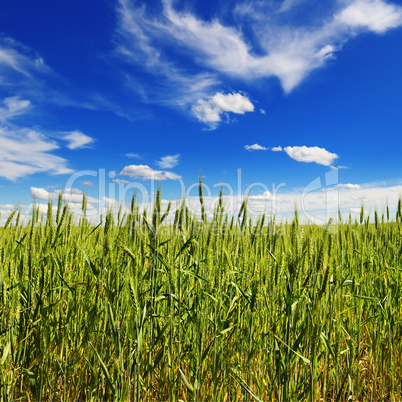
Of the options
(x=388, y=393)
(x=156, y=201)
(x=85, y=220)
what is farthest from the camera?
(x=85, y=220)

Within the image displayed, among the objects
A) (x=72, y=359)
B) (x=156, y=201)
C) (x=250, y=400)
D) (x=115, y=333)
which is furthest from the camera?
(x=72, y=359)

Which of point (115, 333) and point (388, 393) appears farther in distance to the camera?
point (388, 393)

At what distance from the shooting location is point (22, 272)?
188cm

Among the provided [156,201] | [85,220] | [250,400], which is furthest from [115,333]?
[85,220]

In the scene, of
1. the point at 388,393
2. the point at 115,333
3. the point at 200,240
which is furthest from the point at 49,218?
the point at 388,393

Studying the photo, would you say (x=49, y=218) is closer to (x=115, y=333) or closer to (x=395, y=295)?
(x=115, y=333)

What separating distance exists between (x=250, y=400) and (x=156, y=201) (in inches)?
48.3

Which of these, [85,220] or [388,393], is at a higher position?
[85,220]

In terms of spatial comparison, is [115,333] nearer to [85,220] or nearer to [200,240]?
[200,240]

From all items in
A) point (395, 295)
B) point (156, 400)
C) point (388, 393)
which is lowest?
point (388, 393)

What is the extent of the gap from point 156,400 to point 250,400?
1.82 ft

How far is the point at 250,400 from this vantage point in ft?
5.60

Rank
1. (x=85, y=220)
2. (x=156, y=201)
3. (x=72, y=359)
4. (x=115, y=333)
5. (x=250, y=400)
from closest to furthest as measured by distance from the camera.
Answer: (x=115, y=333)
(x=156, y=201)
(x=250, y=400)
(x=72, y=359)
(x=85, y=220)

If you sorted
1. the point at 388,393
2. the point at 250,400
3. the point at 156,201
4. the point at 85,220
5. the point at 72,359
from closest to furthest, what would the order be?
the point at 156,201
the point at 250,400
the point at 72,359
the point at 388,393
the point at 85,220
